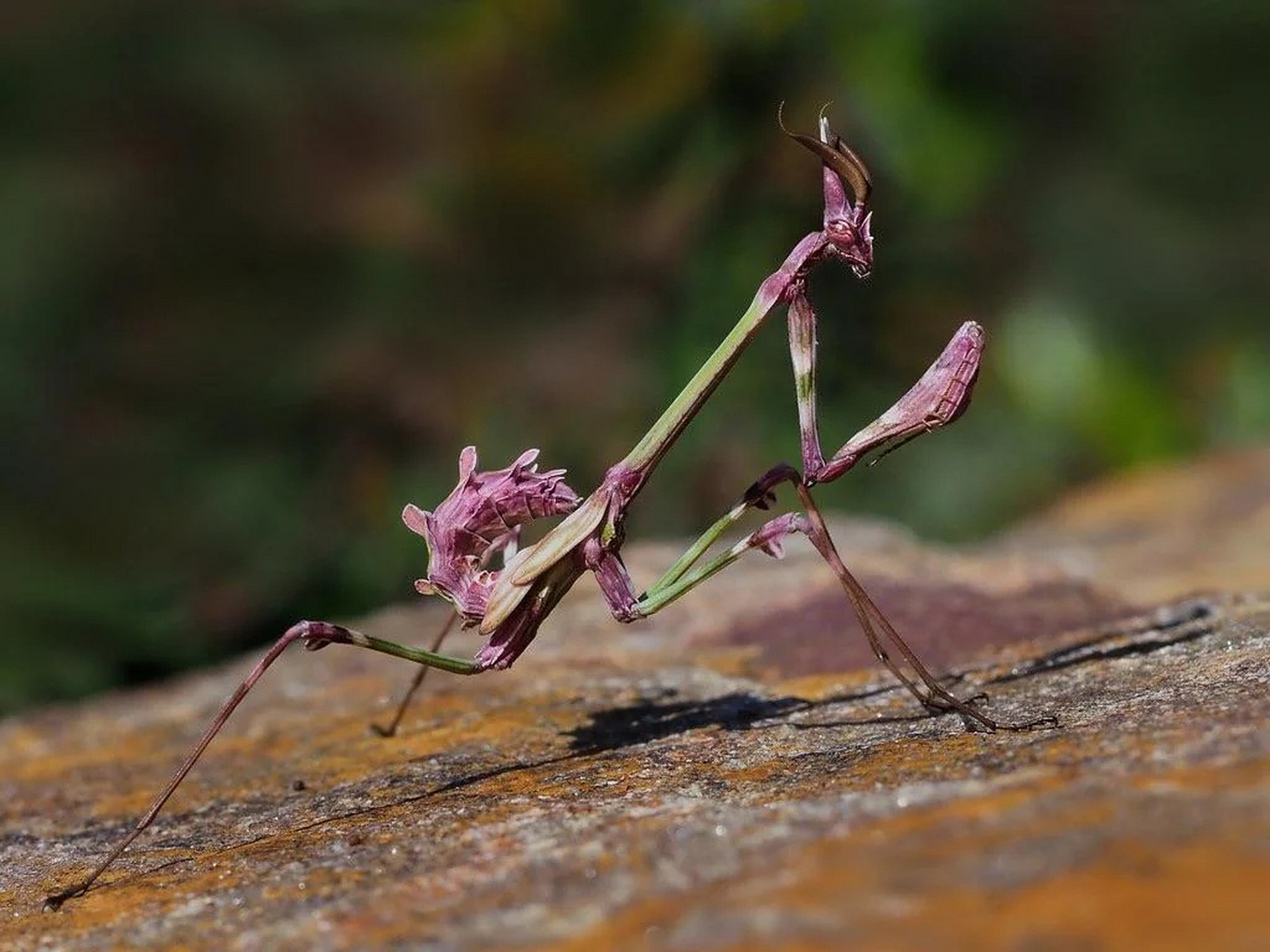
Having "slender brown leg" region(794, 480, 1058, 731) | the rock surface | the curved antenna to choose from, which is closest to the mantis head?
the curved antenna

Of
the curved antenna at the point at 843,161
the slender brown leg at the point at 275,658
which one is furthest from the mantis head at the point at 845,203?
the slender brown leg at the point at 275,658

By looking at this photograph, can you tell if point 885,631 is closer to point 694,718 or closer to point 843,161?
point 694,718

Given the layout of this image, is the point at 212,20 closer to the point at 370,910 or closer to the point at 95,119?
the point at 95,119

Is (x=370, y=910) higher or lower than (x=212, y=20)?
lower

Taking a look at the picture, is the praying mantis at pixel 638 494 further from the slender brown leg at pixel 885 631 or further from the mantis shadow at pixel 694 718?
the mantis shadow at pixel 694 718

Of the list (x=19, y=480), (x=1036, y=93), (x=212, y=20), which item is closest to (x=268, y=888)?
(x=19, y=480)

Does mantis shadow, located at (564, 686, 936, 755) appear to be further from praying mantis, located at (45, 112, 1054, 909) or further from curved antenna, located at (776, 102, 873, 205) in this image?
curved antenna, located at (776, 102, 873, 205)
